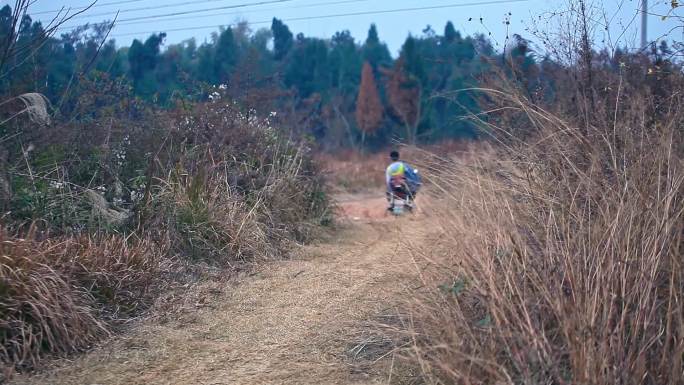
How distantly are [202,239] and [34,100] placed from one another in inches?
101

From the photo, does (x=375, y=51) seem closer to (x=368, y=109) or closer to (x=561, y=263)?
(x=368, y=109)

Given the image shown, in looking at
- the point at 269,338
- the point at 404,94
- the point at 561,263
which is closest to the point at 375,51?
the point at 404,94

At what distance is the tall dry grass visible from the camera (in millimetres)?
4441

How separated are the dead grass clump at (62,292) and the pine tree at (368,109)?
33.8 metres

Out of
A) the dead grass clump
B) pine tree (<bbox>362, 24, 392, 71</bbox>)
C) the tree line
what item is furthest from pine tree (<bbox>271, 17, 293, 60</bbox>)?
the dead grass clump

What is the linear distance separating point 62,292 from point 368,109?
35725 mm

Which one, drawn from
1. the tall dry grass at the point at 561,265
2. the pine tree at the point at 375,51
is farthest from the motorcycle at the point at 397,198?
the pine tree at the point at 375,51

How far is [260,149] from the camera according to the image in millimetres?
12016

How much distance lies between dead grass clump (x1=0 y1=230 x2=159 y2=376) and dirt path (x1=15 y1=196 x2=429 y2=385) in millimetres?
222

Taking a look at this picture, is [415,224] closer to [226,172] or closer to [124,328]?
[226,172]

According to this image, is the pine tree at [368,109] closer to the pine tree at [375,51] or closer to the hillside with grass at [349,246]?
the pine tree at [375,51]

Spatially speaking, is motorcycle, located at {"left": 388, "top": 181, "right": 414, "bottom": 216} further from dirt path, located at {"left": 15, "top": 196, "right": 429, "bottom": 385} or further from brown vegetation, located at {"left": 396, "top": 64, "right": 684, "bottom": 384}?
brown vegetation, located at {"left": 396, "top": 64, "right": 684, "bottom": 384}

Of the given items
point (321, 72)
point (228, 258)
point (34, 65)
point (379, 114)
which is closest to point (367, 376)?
point (228, 258)

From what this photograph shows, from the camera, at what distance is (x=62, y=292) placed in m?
6.13
